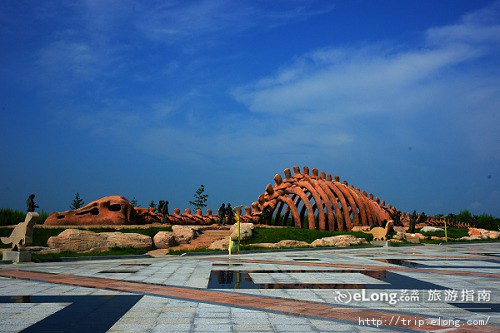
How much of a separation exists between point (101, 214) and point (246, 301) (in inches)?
801

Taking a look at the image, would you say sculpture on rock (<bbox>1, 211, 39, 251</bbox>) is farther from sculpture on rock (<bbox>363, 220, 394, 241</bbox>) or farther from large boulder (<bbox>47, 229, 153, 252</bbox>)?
sculpture on rock (<bbox>363, 220, 394, 241</bbox>)

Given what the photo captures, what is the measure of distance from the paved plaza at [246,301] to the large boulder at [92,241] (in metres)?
7.24

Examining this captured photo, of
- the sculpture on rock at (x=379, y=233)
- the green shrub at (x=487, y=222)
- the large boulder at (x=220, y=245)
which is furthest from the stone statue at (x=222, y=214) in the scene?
the green shrub at (x=487, y=222)

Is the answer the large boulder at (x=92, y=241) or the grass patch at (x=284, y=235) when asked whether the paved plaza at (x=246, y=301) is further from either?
the grass patch at (x=284, y=235)

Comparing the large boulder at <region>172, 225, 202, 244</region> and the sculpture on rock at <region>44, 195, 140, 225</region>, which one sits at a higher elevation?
the sculpture on rock at <region>44, 195, 140, 225</region>

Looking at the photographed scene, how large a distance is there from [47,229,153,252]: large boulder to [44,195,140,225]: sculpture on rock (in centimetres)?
551

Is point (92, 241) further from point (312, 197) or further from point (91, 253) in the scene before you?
point (312, 197)

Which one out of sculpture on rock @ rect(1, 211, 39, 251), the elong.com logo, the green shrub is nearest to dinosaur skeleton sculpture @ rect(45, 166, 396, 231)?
sculpture on rock @ rect(1, 211, 39, 251)

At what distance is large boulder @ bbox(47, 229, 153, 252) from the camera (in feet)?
62.5

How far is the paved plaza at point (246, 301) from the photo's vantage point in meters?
5.90

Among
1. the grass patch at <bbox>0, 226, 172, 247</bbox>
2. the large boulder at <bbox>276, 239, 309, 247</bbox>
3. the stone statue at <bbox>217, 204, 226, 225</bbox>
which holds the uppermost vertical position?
the stone statue at <bbox>217, 204, 226, 225</bbox>

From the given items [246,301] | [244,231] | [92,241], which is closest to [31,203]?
[92,241]

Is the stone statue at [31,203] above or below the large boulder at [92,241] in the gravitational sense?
above

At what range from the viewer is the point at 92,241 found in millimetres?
19500
